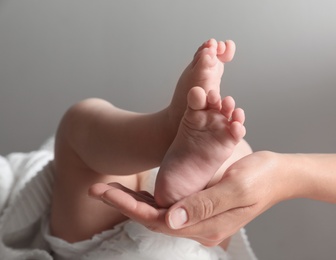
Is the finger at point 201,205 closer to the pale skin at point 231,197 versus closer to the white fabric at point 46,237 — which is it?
the pale skin at point 231,197

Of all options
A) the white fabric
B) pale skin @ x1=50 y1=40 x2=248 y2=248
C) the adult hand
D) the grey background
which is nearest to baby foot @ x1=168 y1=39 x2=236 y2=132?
pale skin @ x1=50 y1=40 x2=248 y2=248

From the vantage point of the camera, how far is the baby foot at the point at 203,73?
0.66 meters

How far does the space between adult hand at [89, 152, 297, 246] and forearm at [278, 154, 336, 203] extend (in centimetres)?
3

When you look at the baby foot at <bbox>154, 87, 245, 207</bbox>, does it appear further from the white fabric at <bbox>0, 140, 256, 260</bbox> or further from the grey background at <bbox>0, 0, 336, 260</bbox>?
the grey background at <bbox>0, 0, 336, 260</bbox>

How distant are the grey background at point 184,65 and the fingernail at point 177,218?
62cm

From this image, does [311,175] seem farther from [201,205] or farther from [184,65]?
[184,65]

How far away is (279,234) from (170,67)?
46 centimetres

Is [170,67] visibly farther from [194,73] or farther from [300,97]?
[194,73]

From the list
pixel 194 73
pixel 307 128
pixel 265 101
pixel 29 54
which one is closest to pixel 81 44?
pixel 29 54

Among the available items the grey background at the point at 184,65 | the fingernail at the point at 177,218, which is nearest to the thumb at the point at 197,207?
the fingernail at the point at 177,218

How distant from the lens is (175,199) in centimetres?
63

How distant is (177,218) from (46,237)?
40 centimetres

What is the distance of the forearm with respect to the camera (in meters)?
0.74

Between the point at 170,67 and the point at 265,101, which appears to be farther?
the point at 170,67
